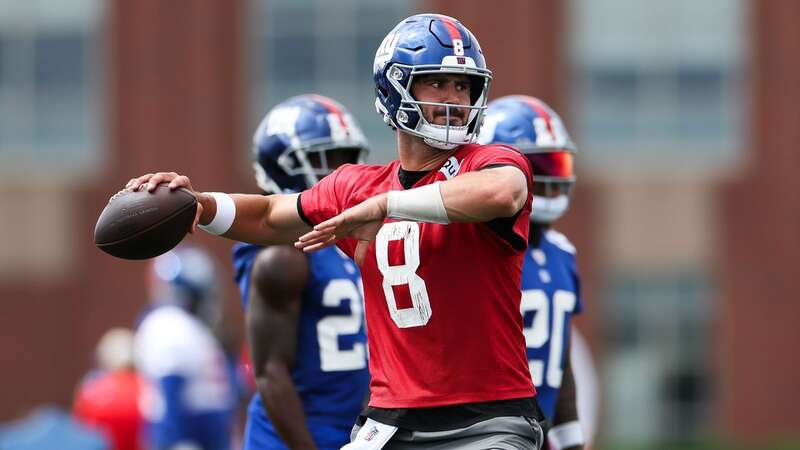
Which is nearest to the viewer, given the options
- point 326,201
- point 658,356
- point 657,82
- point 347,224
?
point 347,224

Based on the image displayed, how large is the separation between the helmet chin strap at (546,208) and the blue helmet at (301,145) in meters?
0.80

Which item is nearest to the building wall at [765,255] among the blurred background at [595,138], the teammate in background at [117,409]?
the blurred background at [595,138]

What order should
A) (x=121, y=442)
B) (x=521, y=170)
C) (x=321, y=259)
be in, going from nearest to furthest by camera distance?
(x=521, y=170) < (x=321, y=259) < (x=121, y=442)

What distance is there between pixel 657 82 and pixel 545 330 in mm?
20136

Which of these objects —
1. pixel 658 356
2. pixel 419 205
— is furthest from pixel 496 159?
pixel 658 356

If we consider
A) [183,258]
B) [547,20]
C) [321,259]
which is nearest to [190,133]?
[547,20]

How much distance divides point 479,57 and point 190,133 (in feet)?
70.9

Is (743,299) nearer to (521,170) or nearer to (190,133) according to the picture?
(190,133)

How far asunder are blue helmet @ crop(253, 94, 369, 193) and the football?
1.54 meters

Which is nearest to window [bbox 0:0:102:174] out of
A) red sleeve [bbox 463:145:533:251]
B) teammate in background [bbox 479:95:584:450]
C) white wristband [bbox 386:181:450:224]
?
teammate in background [bbox 479:95:584:450]

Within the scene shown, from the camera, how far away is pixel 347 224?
4.34 metres

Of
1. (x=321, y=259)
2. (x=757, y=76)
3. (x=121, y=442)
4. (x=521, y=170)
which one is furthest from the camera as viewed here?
(x=757, y=76)

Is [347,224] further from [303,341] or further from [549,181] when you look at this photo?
[549,181]

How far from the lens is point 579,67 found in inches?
1011
